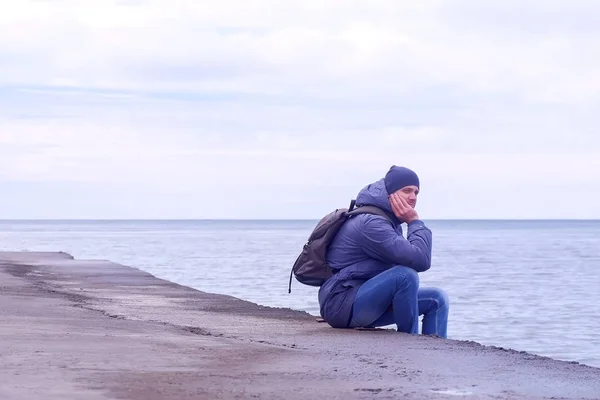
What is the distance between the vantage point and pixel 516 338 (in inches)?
667

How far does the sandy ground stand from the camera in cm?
638

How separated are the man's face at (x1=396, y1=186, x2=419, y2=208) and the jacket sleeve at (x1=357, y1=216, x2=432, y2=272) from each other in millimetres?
232

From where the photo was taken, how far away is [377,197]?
9.48 meters

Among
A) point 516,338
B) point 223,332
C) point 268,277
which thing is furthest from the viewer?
point 268,277

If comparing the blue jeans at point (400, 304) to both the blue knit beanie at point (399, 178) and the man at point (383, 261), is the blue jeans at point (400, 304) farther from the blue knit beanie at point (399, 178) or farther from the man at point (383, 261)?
the blue knit beanie at point (399, 178)

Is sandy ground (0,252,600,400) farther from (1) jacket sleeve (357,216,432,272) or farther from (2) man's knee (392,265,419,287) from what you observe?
(1) jacket sleeve (357,216,432,272)

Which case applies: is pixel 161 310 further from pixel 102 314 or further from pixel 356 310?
pixel 356 310

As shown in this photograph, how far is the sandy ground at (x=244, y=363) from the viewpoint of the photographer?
20.9ft

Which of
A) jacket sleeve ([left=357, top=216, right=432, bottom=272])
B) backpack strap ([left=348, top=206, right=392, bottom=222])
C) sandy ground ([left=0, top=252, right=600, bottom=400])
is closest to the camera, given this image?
sandy ground ([left=0, top=252, right=600, bottom=400])

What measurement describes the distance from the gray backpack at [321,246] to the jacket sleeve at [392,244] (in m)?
0.21

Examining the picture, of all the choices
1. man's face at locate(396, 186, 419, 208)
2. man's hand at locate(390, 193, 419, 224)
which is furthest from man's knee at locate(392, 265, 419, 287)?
man's face at locate(396, 186, 419, 208)

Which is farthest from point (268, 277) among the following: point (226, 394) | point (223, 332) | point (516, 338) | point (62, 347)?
point (226, 394)

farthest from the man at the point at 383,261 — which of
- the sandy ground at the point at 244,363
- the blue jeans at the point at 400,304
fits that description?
the sandy ground at the point at 244,363

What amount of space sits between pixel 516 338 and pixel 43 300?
6.94 metres
